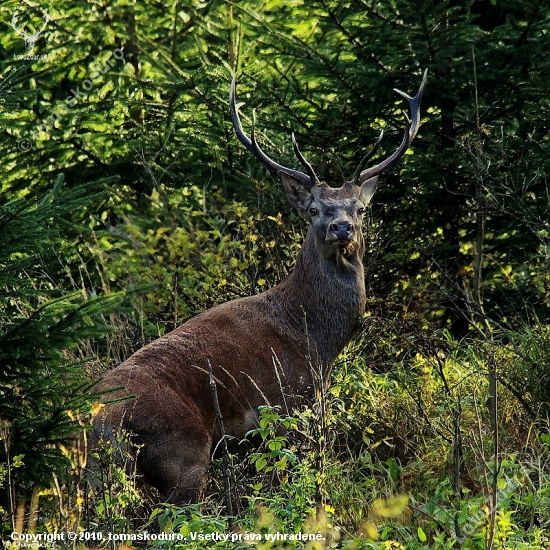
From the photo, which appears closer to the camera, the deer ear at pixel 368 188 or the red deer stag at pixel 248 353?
the red deer stag at pixel 248 353

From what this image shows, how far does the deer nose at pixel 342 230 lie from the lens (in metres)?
6.61

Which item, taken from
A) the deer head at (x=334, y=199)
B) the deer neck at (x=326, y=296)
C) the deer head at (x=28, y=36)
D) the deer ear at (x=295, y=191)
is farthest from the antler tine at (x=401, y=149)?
the deer head at (x=28, y=36)

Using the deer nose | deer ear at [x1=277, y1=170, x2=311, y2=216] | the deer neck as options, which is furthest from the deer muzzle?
deer ear at [x1=277, y1=170, x2=311, y2=216]

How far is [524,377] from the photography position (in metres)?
6.70

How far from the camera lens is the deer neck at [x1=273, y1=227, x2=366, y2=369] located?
6738 mm

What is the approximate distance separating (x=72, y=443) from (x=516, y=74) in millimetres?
5277

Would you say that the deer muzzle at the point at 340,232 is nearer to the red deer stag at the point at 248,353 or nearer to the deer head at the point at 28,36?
the red deer stag at the point at 248,353

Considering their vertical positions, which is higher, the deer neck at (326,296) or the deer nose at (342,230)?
the deer nose at (342,230)

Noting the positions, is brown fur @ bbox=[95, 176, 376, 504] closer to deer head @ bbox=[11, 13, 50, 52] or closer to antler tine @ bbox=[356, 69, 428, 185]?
antler tine @ bbox=[356, 69, 428, 185]

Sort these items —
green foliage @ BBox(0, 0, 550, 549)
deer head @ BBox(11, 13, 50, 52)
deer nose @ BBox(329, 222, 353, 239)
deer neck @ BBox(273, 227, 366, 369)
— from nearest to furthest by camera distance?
green foliage @ BBox(0, 0, 550, 549) < deer nose @ BBox(329, 222, 353, 239) < deer neck @ BBox(273, 227, 366, 369) < deer head @ BBox(11, 13, 50, 52)

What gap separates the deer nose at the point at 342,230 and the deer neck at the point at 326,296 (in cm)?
25

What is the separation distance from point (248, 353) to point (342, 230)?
0.99 m

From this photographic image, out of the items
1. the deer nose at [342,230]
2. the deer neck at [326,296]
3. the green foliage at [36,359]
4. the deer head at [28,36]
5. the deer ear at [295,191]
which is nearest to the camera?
the green foliage at [36,359]

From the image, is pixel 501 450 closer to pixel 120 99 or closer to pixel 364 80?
pixel 364 80
